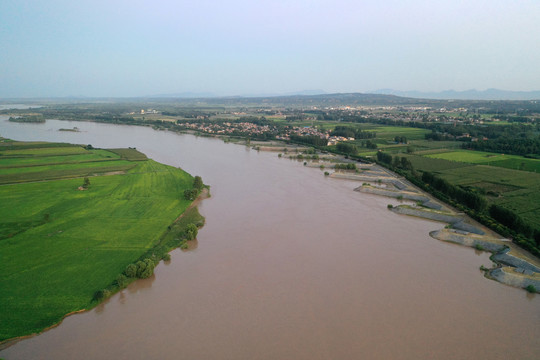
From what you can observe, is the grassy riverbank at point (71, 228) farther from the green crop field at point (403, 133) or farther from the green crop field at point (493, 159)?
the green crop field at point (403, 133)

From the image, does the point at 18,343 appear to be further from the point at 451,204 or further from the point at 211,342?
the point at 451,204

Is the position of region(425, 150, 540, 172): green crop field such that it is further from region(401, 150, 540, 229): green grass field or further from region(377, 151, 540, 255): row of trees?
region(377, 151, 540, 255): row of trees

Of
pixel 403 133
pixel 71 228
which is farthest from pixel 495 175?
pixel 71 228

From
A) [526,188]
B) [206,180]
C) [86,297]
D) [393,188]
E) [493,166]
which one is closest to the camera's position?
[86,297]

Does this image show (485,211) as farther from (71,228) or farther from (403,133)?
(403,133)

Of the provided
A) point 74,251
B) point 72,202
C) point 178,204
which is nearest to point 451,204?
point 178,204

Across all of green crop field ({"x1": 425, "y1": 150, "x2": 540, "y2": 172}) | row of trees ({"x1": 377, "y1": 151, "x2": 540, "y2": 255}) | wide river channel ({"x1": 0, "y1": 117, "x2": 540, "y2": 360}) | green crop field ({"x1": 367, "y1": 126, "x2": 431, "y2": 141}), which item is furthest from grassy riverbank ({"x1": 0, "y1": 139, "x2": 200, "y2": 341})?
green crop field ({"x1": 367, "y1": 126, "x2": 431, "y2": 141})

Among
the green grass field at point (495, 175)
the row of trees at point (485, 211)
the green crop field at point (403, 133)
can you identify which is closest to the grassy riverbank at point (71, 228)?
the row of trees at point (485, 211)

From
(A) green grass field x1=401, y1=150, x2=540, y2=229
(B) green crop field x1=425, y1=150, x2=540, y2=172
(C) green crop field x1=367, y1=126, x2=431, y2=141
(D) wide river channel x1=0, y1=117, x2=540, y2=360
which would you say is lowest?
(D) wide river channel x1=0, y1=117, x2=540, y2=360
